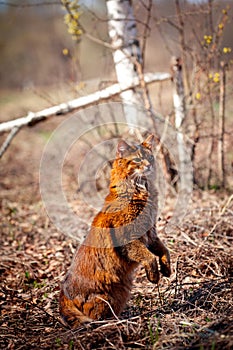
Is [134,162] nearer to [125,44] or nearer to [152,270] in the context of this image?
[152,270]

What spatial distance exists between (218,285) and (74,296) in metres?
1.44

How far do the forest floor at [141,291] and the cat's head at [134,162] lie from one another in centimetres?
96

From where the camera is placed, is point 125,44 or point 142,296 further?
point 125,44

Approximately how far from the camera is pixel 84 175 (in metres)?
8.21

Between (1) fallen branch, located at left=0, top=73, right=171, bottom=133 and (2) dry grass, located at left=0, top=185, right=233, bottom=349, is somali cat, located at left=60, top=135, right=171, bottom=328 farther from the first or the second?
(1) fallen branch, located at left=0, top=73, right=171, bottom=133

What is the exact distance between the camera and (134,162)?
4.14 metres

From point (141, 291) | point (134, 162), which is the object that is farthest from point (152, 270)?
point (134, 162)

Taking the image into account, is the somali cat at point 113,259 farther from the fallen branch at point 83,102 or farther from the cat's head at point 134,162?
the fallen branch at point 83,102

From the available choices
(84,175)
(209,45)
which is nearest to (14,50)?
(84,175)

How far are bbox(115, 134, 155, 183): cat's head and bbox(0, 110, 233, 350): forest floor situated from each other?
96 centimetres

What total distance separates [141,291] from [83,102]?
3.35 m

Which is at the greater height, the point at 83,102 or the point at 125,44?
the point at 125,44

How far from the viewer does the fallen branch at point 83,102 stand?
675 cm

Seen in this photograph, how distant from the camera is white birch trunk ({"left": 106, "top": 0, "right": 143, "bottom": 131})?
654cm
